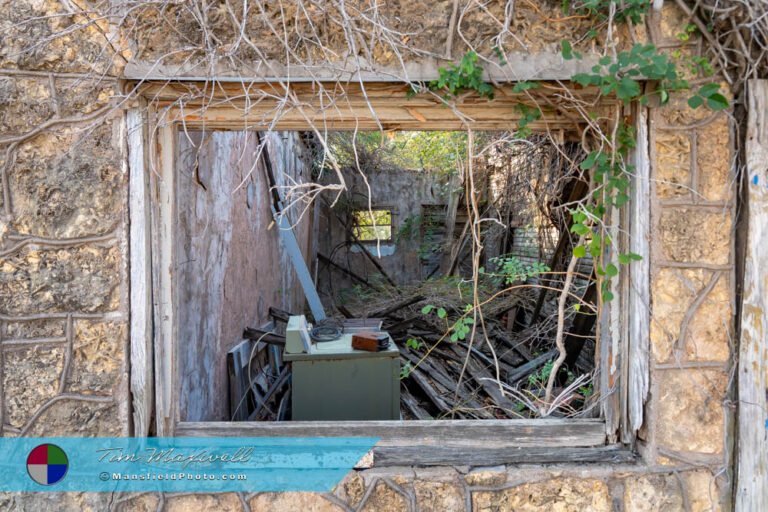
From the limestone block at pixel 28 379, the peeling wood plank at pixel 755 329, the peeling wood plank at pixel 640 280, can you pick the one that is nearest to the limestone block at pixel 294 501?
the limestone block at pixel 28 379

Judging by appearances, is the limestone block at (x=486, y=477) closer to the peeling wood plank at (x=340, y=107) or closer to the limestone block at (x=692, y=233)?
the limestone block at (x=692, y=233)

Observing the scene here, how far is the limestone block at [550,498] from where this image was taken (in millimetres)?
2102

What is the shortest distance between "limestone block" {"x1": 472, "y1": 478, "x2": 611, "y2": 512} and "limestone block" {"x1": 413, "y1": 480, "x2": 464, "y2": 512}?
11 cm

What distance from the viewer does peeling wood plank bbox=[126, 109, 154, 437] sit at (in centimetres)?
206

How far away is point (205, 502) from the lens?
2.08 metres

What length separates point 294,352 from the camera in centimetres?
311

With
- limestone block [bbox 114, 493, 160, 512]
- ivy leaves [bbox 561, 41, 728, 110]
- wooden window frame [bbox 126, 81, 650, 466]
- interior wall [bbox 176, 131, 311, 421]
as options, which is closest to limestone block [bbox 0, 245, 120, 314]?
wooden window frame [bbox 126, 81, 650, 466]

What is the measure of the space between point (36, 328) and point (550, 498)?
7.80ft

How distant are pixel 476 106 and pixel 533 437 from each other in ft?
5.11

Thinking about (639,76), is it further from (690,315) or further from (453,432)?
(453,432)

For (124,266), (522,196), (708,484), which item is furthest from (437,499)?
(522,196)

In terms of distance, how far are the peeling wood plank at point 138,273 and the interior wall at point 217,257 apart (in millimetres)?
212

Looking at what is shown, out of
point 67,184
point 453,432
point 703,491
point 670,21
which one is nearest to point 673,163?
point 670,21

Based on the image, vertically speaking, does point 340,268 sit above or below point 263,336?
above
